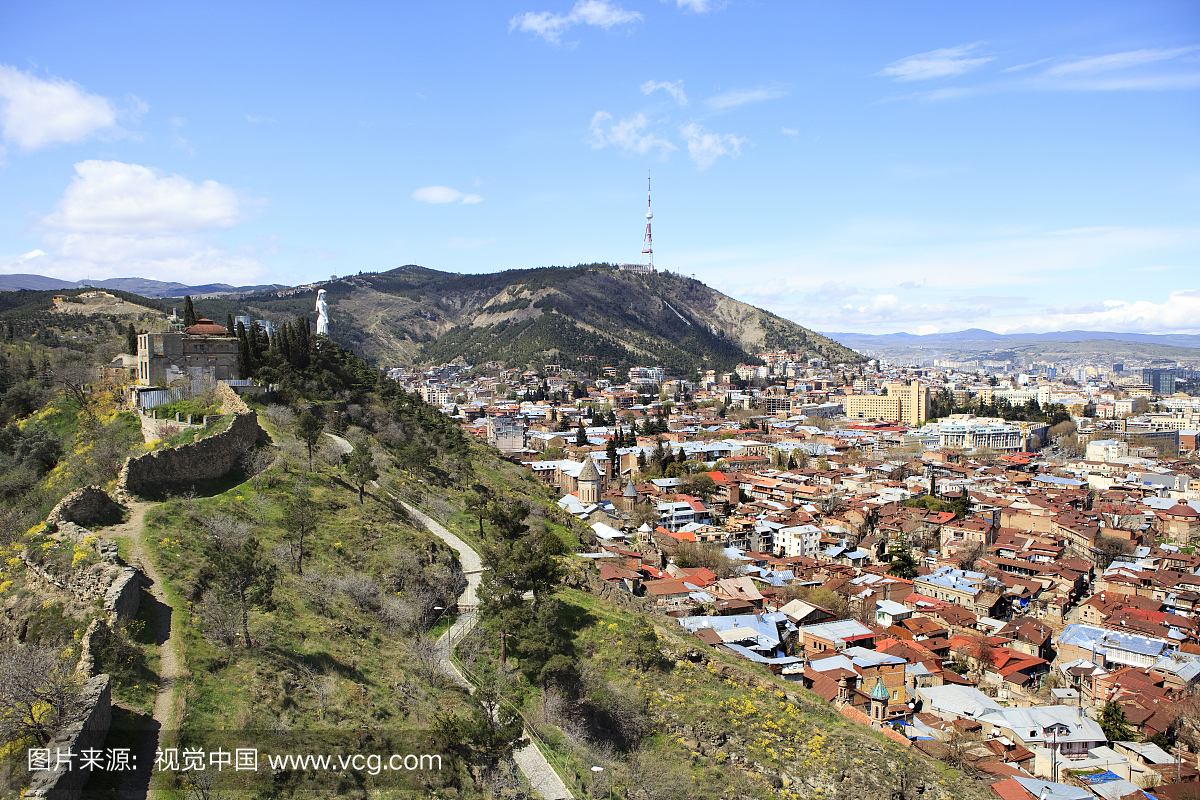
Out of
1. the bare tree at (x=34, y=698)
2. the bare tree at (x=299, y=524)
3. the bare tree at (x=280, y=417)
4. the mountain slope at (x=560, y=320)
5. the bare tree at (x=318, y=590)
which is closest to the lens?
the bare tree at (x=34, y=698)

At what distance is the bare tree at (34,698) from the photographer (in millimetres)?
6969

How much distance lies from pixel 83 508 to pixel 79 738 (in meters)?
6.77

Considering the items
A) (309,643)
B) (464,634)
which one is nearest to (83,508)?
(309,643)

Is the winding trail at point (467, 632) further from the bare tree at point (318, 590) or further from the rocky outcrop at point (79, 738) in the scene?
the rocky outcrop at point (79, 738)

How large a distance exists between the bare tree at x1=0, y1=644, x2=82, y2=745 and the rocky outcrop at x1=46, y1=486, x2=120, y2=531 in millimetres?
5115

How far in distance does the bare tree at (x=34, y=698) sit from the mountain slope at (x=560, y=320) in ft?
356

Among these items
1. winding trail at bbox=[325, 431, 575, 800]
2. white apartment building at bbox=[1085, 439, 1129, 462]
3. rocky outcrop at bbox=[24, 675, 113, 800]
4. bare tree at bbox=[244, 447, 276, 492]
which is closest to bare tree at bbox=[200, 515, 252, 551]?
bare tree at bbox=[244, 447, 276, 492]

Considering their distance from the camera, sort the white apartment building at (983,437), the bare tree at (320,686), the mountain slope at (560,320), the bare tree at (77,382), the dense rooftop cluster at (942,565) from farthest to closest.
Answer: the mountain slope at (560,320) → the white apartment building at (983,437) → the bare tree at (77,382) → the dense rooftop cluster at (942,565) → the bare tree at (320,686)

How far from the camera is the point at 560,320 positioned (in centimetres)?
13725

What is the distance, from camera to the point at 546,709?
43.2 feet

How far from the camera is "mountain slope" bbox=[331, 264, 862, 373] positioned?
434 ft

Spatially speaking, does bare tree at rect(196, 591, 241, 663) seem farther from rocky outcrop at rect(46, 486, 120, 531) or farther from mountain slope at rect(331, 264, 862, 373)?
mountain slope at rect(331, 264, 862, 373)

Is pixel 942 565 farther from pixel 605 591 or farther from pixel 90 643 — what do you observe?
pixel 90 643

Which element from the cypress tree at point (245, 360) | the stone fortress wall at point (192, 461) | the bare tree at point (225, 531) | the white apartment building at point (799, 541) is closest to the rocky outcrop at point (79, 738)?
the bare tree at point (225, 531)
